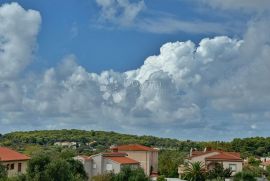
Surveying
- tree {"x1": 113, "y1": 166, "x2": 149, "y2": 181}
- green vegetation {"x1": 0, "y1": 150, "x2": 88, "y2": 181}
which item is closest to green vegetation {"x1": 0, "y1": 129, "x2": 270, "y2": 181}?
tree {"x1": 113, "y1": 166, "x2": 149, "y2": 181}

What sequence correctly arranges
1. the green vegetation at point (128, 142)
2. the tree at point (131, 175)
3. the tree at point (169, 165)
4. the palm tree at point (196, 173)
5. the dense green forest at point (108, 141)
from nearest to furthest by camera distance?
the tree at point (131, 175) < the palm tree at point (196, 173) < the tree at point (169, 165) < the green vegetation at point (128, 142) < the dense green forest at point (108, 141)

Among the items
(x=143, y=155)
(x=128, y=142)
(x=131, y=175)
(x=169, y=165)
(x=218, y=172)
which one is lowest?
(x=218, y=172)

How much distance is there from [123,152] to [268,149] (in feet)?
224

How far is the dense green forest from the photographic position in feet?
472

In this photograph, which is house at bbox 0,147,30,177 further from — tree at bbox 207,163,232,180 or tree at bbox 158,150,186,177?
tree at bbox 158,150,186,177

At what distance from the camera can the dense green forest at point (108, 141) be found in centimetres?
14395

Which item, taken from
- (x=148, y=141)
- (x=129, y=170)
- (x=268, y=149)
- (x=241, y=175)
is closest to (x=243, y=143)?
(x=268, y=149)

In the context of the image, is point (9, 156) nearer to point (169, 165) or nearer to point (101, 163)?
point (101, 163)

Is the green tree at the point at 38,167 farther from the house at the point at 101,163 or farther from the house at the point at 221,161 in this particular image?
the house at the point at 221,161

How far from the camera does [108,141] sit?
16438 centimetres

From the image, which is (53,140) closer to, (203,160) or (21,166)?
(203,160)

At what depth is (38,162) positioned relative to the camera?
48.8m

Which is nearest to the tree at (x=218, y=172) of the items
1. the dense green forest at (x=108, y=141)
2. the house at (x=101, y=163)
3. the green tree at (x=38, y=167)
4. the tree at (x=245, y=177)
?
the tree at (x=245, y=177)

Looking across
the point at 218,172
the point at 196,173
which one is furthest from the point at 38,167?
the point at 218,172
